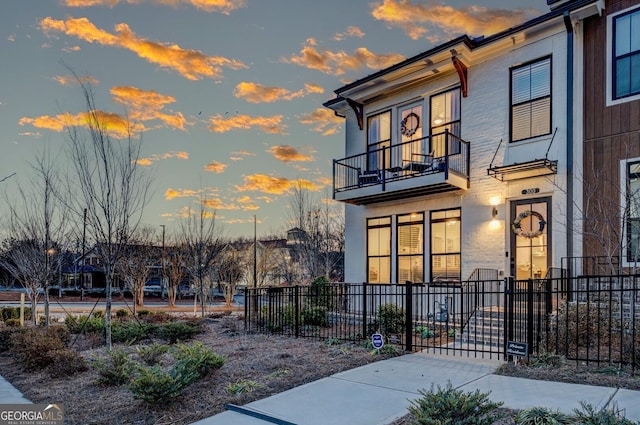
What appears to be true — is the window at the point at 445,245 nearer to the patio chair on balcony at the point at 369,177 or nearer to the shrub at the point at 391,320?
the patio chair on balcony at the point at 369,177

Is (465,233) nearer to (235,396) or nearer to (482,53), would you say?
(482,53)

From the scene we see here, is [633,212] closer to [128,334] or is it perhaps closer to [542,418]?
[542,418]

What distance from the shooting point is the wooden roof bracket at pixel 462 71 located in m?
12.4

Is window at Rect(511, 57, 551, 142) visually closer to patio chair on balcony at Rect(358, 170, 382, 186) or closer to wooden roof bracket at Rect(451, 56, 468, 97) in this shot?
wooden roof bracket at Rect(451, 56, 468, 97)

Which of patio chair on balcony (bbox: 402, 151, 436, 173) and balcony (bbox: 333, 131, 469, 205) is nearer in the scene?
balcony (bbox: 333, 131, 469, 205)

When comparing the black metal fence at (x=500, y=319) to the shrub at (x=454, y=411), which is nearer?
the shrub at (x=454, y=411)

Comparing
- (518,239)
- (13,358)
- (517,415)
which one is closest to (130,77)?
(13,358)

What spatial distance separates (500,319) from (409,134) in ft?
21.4

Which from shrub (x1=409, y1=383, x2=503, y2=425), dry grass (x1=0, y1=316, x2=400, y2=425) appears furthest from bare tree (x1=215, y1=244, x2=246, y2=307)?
shrub (x1=409, y1=383, x2=503, y2=425)

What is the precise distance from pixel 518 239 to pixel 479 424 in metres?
8.46

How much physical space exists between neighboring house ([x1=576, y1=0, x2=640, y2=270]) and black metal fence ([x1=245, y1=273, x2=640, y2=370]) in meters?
1.21

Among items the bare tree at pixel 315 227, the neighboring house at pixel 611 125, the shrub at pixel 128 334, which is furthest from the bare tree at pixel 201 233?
the neighboring house at pixel 611 125

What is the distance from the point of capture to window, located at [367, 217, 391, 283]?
14.5 meters

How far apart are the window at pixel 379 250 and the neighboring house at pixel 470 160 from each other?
3 centimetres
